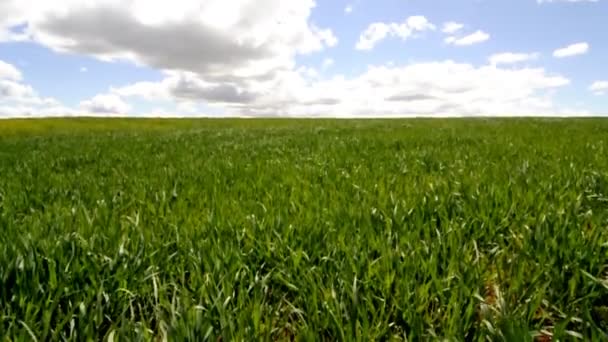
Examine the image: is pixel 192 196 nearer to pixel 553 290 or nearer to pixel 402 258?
pixel 402 258

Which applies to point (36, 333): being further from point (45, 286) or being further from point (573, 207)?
point (573, 207)

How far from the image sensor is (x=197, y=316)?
5.49 ft

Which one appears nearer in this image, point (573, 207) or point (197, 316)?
point (197, 316)

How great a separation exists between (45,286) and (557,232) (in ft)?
10.4

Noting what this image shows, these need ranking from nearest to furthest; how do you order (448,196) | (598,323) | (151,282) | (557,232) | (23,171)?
1. (598,323)
2. (151,282)
3. (557,232)
4. (448,196)
5. (23,171)

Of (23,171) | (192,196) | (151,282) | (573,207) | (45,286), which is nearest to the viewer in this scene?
(45,286)

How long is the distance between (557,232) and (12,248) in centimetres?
352

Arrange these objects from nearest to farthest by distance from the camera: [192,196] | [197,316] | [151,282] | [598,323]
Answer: [197,316]
[598,323]
[151,282]
[192,196]

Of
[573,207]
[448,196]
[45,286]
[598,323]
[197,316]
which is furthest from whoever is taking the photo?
[448,196]

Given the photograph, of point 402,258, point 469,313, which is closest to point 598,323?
point 469,313

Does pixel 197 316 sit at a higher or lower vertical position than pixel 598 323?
higher

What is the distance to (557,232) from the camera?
8.64 feet

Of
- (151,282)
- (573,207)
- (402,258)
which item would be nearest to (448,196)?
(573,207)

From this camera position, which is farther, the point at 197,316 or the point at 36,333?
the point at 36,333
